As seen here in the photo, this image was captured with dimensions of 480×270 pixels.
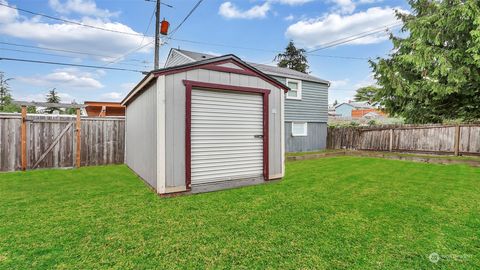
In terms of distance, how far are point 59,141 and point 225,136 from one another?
5548 mm

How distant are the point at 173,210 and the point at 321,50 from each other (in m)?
17.5

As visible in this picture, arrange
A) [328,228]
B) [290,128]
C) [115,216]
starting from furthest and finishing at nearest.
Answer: [290,128]
[115,216]
[328,228]

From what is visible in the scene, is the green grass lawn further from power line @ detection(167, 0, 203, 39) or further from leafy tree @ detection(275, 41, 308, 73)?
leafy tree @ detection(275, 41, 308, 73)

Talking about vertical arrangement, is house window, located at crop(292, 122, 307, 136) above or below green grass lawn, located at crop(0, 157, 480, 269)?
above

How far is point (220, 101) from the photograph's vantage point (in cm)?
495

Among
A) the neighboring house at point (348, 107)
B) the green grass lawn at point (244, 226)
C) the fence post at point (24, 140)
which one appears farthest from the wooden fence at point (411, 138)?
the neighboring house at point (348, 107)

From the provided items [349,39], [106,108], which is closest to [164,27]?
[106,108]

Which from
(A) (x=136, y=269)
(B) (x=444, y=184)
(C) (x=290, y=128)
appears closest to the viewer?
(A) (x=136, y=269)

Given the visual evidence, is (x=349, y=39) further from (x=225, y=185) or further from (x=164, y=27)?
(x=225, y=185)

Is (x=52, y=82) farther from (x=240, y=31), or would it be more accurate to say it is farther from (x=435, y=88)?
(x=435, y=88)

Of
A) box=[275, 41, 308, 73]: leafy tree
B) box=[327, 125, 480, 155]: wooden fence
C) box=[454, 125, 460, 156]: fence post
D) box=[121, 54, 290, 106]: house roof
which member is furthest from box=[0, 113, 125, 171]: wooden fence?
box=[275, 41, 308, 73]: leafy tree

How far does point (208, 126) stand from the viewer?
4.80m

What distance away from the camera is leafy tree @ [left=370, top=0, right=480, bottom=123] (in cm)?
996

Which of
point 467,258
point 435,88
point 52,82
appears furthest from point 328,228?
point 52,82
